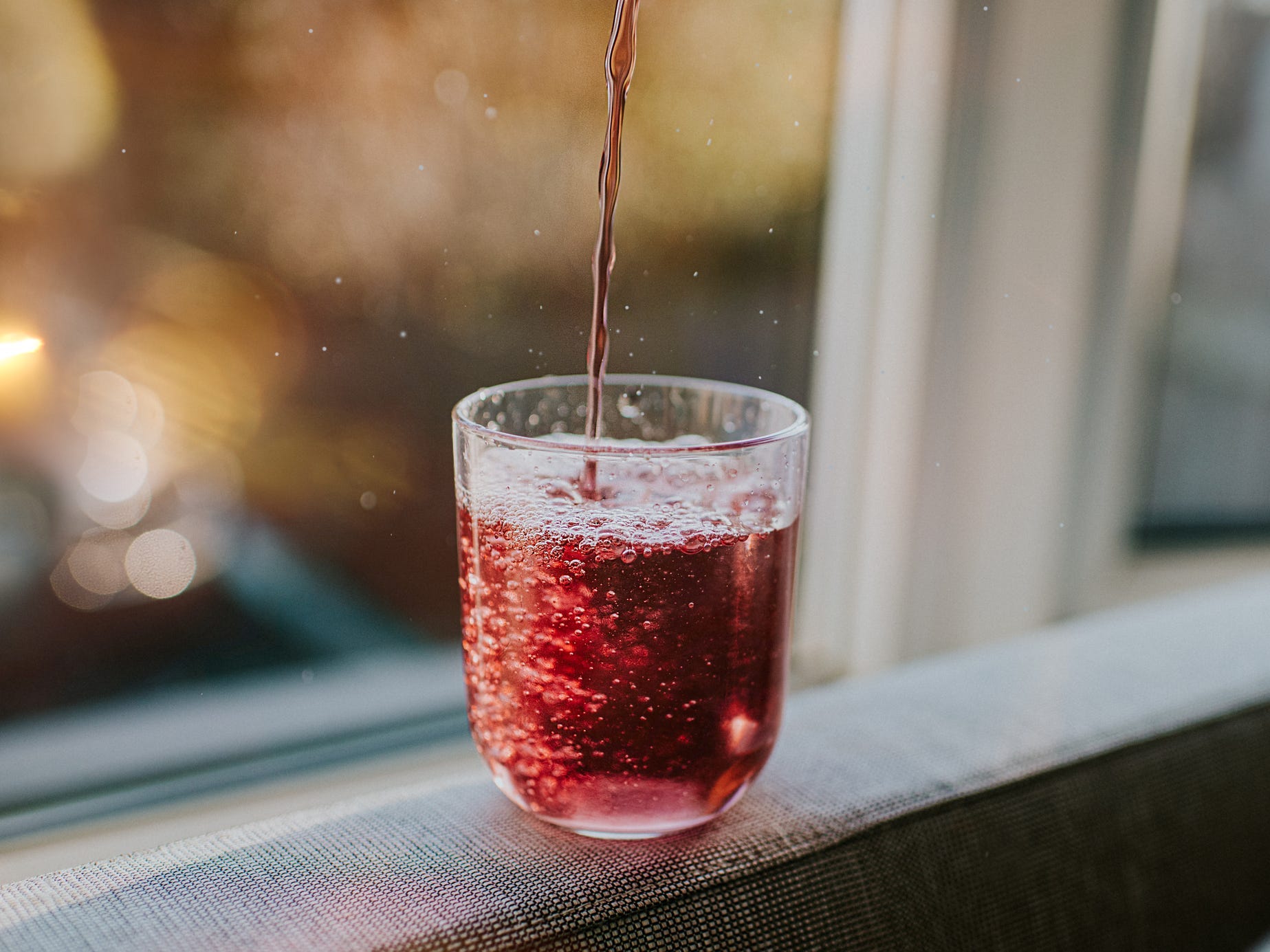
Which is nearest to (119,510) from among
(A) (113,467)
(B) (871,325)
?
(A) (113,467)

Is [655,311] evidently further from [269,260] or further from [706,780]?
[706,780]

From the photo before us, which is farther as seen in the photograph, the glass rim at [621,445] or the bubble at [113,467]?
the bubble at [113,467]

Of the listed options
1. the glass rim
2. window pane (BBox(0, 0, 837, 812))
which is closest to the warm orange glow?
window pane (BBox(0, 0, 837, 812))

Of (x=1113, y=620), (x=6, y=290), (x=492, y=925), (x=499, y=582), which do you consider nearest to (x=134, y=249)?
(x=6, y=290)

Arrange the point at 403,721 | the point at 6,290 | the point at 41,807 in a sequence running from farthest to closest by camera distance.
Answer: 1. the point at 403,721
2. the point at 41,807
3. the point at 6,290

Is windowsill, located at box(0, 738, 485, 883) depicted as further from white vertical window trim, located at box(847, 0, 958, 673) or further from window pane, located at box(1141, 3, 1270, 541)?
window pane, located at box(1141, 3, 1270, 541)

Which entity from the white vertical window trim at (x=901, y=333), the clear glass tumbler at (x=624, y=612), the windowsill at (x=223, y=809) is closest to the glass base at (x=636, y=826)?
the clear glass tumbler at (x=624, y=612)

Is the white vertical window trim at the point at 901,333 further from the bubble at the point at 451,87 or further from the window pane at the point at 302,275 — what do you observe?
the bubble at the point at 451,87
